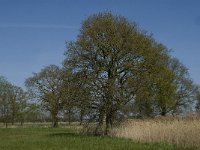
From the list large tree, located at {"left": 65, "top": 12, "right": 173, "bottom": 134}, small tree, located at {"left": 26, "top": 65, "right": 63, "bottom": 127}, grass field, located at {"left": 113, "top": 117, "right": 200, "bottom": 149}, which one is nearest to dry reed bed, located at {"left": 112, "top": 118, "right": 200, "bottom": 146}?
grass field, located at {"left": 113, "top": 117, "right": 200, "bottom": 149}

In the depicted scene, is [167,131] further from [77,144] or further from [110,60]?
[110,60]

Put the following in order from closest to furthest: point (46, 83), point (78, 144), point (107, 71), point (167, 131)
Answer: point (78, 144) < point (167, 131) < point (107, 71) < point (46, 83)

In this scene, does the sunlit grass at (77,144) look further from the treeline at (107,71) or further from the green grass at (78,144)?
the treeline at (107,71)

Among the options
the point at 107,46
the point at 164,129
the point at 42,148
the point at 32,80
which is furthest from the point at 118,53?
the point at 32,80

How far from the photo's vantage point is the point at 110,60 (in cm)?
3728

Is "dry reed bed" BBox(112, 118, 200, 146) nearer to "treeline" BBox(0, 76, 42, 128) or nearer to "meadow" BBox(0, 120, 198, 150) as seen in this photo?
"meadow" BBox(0, 120, 198, 150)

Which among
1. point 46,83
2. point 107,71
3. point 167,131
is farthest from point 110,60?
point 46,83

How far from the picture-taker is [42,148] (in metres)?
21.5

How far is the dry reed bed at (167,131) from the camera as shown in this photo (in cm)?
2250

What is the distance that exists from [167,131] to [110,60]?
13091mm

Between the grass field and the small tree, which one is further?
the small tree

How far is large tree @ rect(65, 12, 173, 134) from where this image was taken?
36188mm

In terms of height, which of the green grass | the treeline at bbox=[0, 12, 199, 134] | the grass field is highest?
the treeline at bbox=[0, 12, 199, 134]

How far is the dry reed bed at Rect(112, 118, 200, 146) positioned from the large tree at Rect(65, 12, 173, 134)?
476 centimetres
